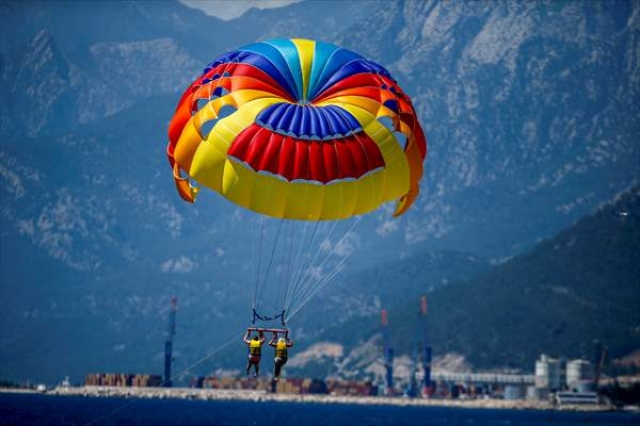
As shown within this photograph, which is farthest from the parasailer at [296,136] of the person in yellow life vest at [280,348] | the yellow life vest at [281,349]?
the yellow life vest at [281,349]

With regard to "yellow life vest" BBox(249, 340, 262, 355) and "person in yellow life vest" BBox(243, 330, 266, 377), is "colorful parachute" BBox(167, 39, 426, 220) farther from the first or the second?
"yellow life vest" BBox(249, 340, 262, 355)

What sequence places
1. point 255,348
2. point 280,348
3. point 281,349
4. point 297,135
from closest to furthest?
point 280,348
point 281,349
point 255,348
point 297,135

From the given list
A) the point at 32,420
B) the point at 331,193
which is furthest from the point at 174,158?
the point at 32,420

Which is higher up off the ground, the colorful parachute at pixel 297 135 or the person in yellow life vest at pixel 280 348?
the colorful parachute at pixel 297 135

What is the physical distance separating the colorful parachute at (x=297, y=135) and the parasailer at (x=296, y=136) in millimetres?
49

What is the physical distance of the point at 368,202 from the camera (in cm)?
7662

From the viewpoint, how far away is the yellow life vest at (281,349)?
7139 cm

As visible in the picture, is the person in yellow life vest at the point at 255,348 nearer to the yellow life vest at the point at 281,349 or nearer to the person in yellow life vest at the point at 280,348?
the person in yellow life vest at the point at 280,348

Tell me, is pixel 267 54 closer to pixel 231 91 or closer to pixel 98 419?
pixel 231 91

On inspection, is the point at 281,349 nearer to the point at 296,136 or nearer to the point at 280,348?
the point at 280,348

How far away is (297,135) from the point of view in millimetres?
74188

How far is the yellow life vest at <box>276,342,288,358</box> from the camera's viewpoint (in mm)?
71387

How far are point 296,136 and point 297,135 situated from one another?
7 centimetres

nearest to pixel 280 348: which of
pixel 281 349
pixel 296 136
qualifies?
pixel 281 349
